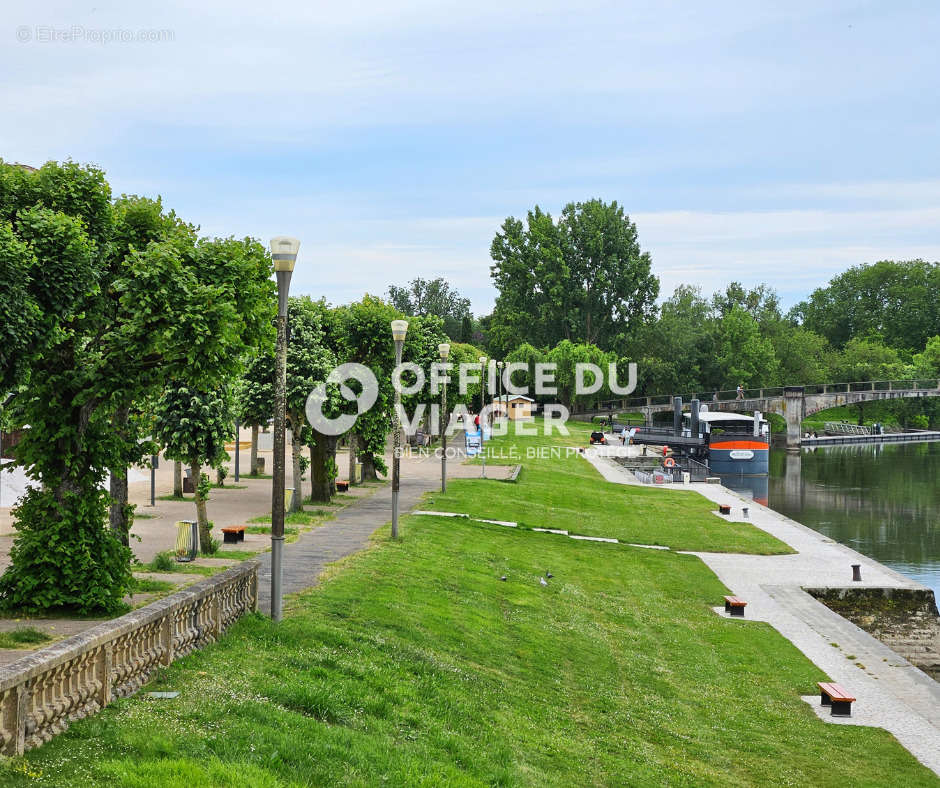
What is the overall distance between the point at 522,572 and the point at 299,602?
10267mm

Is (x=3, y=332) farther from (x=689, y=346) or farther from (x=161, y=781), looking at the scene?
(x=689, y=346)

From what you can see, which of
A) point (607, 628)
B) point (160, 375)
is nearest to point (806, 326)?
point (607, 628)

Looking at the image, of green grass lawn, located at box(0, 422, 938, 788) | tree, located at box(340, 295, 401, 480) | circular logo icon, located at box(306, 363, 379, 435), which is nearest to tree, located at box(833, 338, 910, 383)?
tree, located at box(340, 295, 401, 480)

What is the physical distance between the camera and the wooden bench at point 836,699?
1725 cm

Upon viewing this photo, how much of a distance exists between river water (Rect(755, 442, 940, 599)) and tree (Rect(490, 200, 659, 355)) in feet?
87.0

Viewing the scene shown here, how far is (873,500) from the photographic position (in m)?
57.2

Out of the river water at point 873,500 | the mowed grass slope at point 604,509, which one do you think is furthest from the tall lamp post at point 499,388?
the mowed grass slope at point 604,509

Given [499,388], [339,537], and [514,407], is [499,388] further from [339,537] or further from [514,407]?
[339,537]

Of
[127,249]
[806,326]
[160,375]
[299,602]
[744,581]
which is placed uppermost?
[806,326]

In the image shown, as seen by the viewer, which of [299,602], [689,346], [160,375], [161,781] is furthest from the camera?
[689,346]

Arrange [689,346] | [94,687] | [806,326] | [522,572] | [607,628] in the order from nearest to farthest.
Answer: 1. [94,687]
2. [607,628]
3. [522,572]
4. [689,346]
5. [806,326]

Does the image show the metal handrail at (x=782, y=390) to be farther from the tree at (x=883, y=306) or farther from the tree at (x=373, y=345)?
the tree at (x=373, y=345)

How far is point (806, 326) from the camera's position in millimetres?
150625

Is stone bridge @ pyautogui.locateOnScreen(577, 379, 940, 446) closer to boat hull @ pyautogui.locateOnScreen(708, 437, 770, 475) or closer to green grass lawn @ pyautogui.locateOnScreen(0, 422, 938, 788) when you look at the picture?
boat hull @ pyautogui.locateOnScreen(708, 437, 770, 475)
